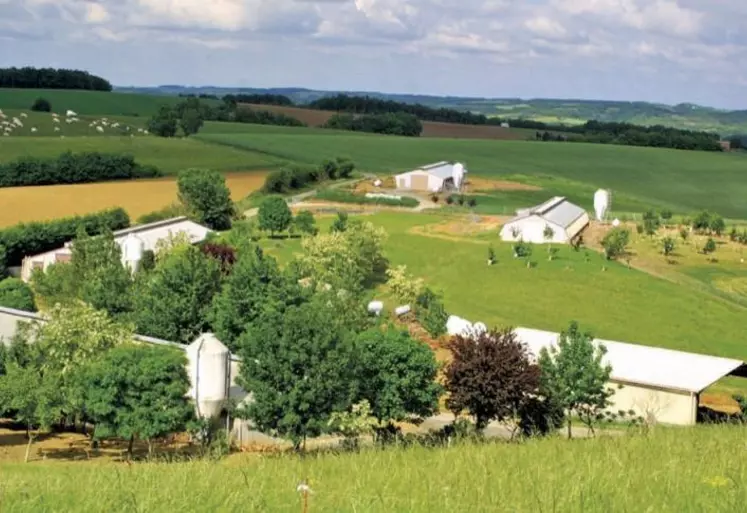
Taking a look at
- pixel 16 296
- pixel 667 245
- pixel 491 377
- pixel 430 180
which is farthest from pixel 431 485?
pixel 430 180

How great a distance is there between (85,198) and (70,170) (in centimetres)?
916

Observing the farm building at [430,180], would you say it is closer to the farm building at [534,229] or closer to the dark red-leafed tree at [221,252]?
the farm building at [534,229]

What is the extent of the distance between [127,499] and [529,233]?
51234 millimetres

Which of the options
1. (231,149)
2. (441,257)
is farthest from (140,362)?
(231,149)

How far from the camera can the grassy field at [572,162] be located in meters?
92.6

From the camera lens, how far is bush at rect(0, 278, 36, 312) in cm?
3622

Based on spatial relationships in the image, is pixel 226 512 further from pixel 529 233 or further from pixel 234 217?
pixel 234 217

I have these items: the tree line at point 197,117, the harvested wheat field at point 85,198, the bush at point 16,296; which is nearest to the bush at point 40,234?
the harvested wheat field at point 85,198

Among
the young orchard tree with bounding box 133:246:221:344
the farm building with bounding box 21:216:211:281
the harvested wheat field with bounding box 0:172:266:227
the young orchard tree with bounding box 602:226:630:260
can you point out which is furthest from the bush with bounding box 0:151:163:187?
the young orchard tree with bounding box 602:226:630:260

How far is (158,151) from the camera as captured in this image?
97375 mm

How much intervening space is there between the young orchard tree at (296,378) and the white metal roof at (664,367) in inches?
306

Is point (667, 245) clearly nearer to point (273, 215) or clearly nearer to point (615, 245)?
point (615, 245)

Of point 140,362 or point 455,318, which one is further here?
point 455,318

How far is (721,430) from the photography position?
44.7 ft
